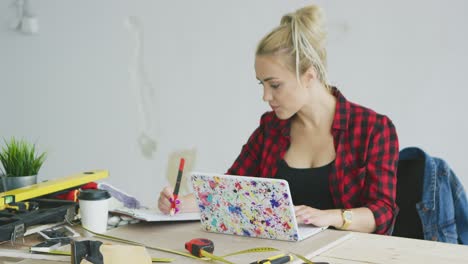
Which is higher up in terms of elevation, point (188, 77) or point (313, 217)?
point (188, 77)

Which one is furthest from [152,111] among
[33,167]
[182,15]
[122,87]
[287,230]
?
[287,230]

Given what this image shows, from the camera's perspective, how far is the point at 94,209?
1.72 m

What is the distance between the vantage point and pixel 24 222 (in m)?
1.69

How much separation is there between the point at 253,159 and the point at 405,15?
1050 millimetres

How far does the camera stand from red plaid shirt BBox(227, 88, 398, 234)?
1929 millimetres

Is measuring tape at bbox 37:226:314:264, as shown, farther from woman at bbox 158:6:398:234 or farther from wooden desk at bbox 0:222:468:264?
woman at bbox 158:6:398:234

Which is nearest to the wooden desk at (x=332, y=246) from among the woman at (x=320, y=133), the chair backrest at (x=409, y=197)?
the woman at (x=320, y=133)

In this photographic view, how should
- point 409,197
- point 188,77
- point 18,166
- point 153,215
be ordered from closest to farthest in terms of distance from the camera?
point 153,215 < point 409,197 < point 18,166 < point 188,77

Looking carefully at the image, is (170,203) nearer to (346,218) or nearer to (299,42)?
(346,218)

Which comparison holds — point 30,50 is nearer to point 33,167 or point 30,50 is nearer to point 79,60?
point 79,60

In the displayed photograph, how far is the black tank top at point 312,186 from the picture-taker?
2.03 meters

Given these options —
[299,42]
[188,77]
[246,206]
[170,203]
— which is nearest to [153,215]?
[170,203]

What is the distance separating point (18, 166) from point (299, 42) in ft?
3.05

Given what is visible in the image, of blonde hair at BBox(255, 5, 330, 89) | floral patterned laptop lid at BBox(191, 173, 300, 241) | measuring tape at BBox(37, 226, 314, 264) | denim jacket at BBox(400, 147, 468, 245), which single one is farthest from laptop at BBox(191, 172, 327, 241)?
blonde hair at BBox(255, 5, 330, 89)
